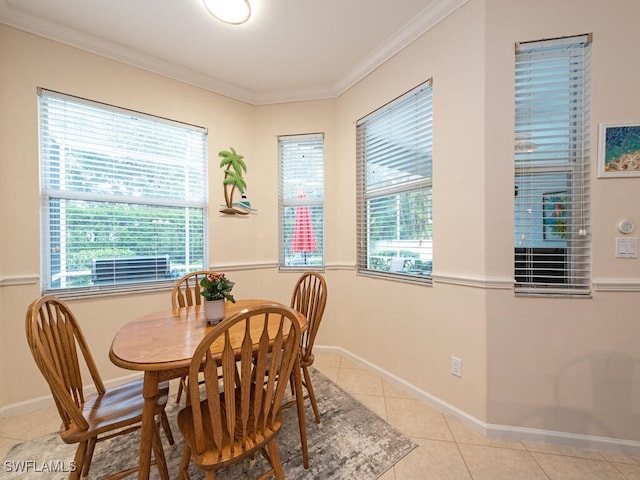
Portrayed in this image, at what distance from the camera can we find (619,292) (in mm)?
1418

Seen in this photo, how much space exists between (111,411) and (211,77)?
9.04ft

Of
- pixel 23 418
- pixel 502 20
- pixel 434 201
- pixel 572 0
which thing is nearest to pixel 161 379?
pixel 23 418

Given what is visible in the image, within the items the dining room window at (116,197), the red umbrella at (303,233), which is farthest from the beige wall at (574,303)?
the dining room window at (116,197)

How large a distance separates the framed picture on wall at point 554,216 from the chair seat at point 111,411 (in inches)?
88.7

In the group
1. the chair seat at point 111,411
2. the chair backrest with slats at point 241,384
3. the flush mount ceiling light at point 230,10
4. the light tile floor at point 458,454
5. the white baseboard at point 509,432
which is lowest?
the light tile floor at point 458,454

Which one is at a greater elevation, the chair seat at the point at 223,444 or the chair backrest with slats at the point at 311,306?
the chair backrest with slats at the point at 311,306

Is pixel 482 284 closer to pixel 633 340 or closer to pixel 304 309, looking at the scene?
pixel 633 340

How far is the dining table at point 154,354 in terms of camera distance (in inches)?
40.7

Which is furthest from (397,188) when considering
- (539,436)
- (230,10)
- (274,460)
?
(274,460)

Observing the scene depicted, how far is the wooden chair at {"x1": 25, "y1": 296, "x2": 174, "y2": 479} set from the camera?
0.99m

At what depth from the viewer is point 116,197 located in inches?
85.5

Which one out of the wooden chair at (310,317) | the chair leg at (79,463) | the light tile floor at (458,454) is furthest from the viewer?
the wooden chair at (310,317)

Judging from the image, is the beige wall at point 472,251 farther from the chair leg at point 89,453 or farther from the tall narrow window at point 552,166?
the chair leg at point 89,453

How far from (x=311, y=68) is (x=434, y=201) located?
5.64ft
